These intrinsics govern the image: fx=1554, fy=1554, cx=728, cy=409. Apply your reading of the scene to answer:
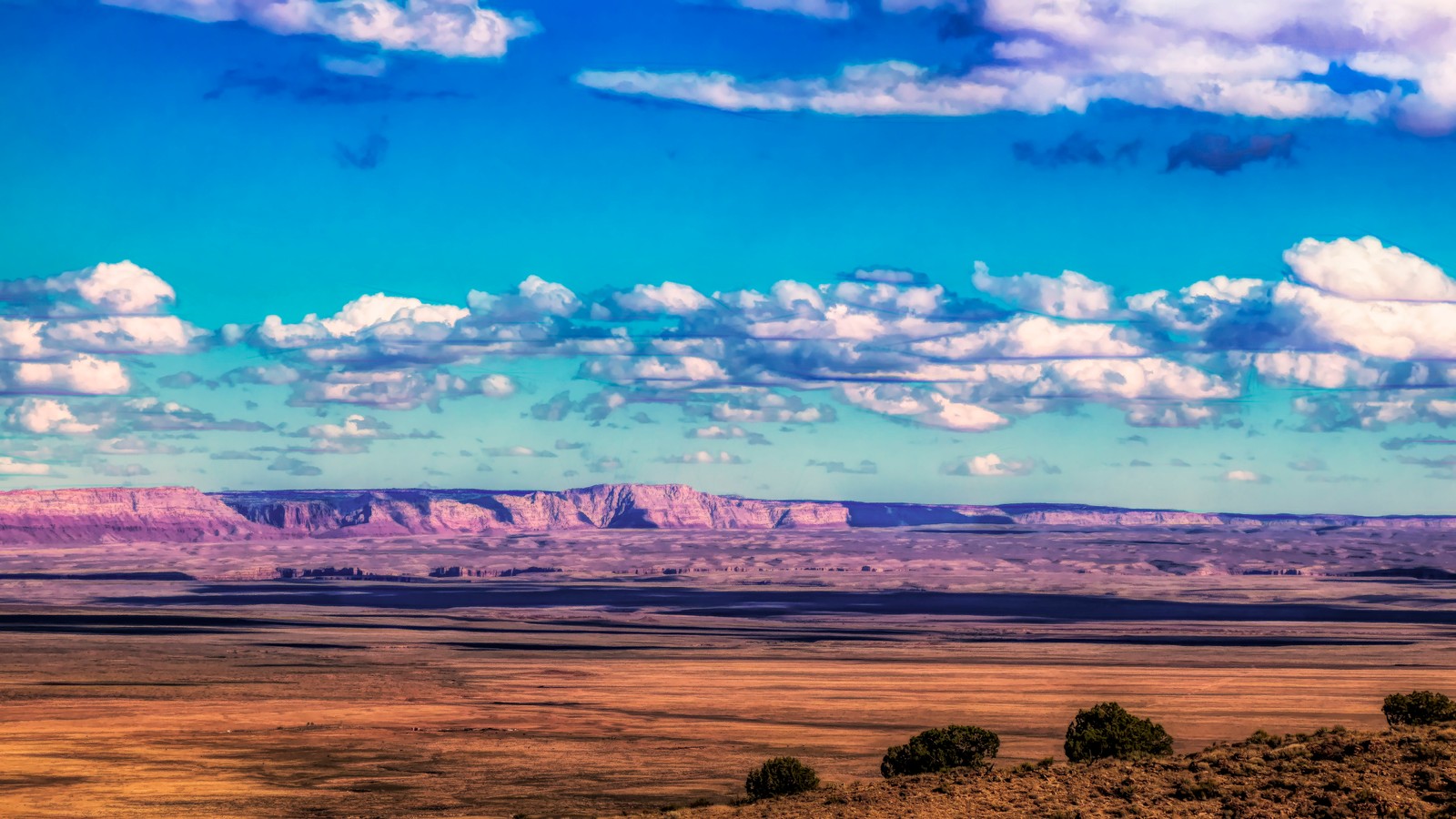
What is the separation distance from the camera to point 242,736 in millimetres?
72438

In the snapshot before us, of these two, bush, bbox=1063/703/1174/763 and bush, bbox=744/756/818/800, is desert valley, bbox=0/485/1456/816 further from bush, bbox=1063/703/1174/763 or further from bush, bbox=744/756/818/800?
bush, bbox=1063/703/1174/763

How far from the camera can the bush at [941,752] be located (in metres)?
49.7

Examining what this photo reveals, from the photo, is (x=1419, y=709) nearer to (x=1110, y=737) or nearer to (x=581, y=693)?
(x=1110, y=737)

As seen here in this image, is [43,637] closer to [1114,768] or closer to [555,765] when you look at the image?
[555,765]

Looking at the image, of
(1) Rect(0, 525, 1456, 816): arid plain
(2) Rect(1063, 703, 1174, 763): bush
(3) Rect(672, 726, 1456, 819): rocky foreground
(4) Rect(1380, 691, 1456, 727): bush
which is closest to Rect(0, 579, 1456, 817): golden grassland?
(1) Rect(0, 525, 1456, 816): arid plain

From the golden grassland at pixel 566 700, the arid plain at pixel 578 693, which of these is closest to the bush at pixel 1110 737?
the golden grassland at pixel 566 700

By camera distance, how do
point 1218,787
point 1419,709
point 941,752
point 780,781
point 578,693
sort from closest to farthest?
point 1218,787 → point 780,781 → point 1419,709 → point 941,752 → point 578,693

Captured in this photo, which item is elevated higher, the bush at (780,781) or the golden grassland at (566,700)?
the bush at (780,781)

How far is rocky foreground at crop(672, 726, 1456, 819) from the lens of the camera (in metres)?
36.1

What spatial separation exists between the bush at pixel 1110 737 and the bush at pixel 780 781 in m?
8.17

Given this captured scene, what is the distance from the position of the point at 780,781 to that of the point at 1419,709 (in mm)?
19649

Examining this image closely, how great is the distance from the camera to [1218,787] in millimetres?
38375

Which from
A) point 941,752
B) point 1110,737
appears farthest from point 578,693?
point 1110,737

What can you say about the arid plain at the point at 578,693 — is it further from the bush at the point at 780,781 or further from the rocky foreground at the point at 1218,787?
the rocky foreground at the point at 1218,787
